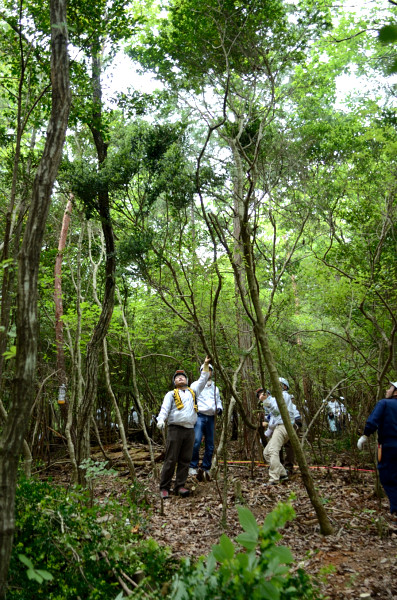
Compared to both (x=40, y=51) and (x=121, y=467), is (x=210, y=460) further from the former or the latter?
(x=40, y=51)

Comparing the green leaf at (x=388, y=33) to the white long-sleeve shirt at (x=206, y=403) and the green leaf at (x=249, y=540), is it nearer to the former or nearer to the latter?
the green leaf at (x=249, y=540)

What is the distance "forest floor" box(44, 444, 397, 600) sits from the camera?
12.4ft

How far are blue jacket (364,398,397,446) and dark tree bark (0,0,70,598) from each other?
171 inches

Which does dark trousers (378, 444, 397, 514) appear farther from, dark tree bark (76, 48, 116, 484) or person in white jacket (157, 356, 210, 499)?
dark tree bark (76, 48, 116, 484)

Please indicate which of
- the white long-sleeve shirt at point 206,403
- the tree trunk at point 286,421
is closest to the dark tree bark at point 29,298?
the tree trunk at point 286,421

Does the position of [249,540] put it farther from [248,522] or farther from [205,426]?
[205,426]

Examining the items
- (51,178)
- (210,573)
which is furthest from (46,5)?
(210,573)

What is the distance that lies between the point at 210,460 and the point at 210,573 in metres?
5.80

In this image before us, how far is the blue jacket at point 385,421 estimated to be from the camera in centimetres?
551

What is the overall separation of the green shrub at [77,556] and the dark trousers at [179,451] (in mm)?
2888

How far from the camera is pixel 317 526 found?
16.8 ft

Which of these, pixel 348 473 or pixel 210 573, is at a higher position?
pixel 210 573

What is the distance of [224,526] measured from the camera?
4.90m

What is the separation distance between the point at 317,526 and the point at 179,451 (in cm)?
228
